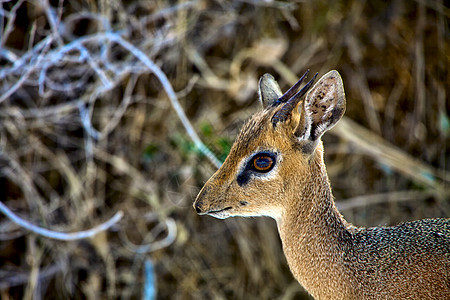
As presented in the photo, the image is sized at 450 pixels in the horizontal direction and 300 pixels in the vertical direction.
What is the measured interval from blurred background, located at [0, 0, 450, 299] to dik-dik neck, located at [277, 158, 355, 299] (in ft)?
5.23

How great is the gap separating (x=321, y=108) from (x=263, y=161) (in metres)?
0.30

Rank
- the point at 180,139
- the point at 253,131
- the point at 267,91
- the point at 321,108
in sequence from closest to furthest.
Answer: the point at 321,108 < the point at 253,131 < the point at 267,91 < the point at 180,139

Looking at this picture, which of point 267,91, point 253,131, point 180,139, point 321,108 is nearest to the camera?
point 321,108

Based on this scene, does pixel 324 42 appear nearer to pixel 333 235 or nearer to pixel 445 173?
pixel 445 173

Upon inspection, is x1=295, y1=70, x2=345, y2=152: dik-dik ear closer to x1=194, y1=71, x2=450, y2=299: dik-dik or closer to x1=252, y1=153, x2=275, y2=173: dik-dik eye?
x1=194, y1=71, x2=450, y2=299: dik-dik

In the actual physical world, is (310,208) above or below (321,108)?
below

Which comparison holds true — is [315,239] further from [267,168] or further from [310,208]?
[267,168]

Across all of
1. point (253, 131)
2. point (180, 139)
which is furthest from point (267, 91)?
point (180, 139)

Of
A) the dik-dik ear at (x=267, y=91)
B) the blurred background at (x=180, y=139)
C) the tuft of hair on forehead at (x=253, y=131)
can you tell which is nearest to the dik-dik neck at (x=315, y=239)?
the tuft of hair on forehead at (x=253, y=131)

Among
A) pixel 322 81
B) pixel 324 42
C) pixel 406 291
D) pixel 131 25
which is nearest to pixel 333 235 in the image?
pixel 406 291

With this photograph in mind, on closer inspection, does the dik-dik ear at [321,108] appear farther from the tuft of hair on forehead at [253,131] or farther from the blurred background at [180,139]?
the blurred background at [180,139]

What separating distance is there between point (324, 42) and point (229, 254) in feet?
6.44

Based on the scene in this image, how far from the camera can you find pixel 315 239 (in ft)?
7.60

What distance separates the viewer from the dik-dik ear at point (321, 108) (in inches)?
85.0
